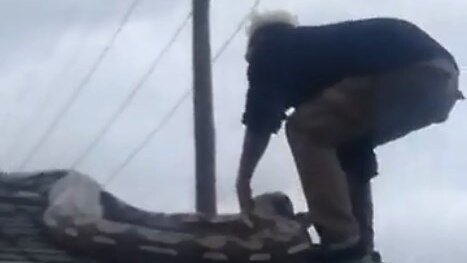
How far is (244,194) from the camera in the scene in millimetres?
5906

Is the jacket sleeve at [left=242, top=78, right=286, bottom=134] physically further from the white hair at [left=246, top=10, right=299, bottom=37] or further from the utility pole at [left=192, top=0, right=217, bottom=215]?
the utility pole at [left=192, top=0, right=217, bottom=215]

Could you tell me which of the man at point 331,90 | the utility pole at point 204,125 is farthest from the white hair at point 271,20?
the utility pole at point 204,125

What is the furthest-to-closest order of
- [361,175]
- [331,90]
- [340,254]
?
[361,175]
[331,90]
[340,254]

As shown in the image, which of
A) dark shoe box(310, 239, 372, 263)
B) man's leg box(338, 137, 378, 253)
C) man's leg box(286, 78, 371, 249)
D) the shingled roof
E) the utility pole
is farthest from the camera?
the utility pole

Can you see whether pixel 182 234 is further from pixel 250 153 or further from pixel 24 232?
pixel 24 232

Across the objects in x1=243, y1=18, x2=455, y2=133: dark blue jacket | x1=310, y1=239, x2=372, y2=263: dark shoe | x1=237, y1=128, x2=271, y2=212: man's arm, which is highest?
x1=243, y1=18, x2=455, y2=133: dark blue jacket

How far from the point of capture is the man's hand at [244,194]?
19.1 feet

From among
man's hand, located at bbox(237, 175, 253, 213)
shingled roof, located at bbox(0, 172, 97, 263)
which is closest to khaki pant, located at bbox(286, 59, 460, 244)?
man's hand, located at bbox(237, 175, 253, 213)

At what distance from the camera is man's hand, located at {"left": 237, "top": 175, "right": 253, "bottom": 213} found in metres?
5.82

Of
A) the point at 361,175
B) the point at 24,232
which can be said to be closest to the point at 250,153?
the point at 361,175

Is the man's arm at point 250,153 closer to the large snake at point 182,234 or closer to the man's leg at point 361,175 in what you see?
the large snake at point 182,234

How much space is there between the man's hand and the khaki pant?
0.80ft

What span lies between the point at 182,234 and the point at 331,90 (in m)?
A: 0.97

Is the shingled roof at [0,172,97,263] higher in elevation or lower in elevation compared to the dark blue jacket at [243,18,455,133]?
lower
